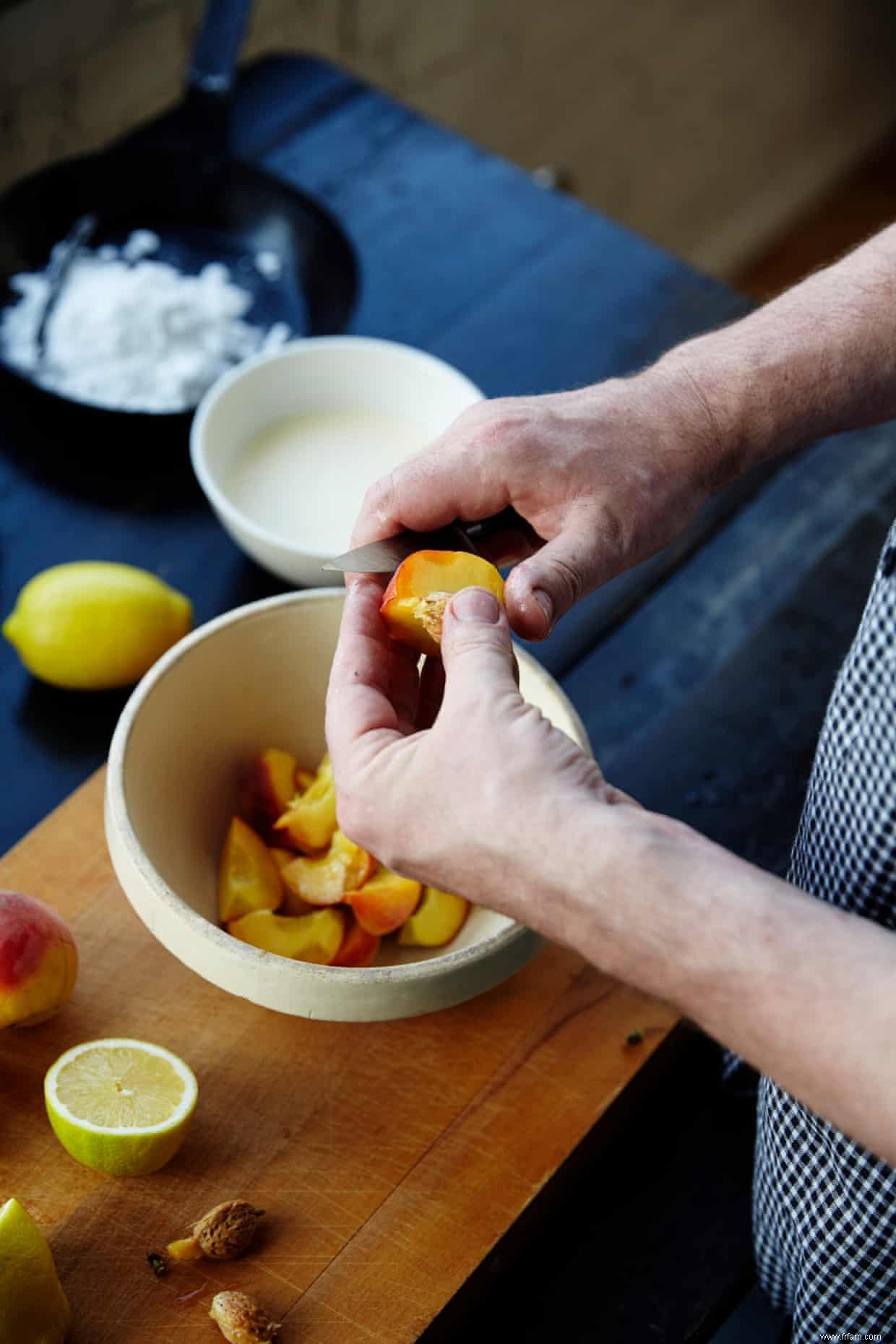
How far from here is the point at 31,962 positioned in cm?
85

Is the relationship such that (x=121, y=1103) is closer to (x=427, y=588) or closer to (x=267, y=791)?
(x=267, y=791)

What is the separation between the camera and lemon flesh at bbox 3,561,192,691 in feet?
3.60

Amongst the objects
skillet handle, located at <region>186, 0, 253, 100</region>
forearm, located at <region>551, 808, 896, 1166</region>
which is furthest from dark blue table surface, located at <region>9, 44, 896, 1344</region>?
forearm, located at <region>551, 808, 896, 1166</region>

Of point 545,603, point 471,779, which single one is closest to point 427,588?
point 545,603

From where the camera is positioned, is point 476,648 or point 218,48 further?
point 218,48

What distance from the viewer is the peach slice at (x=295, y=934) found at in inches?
36.2

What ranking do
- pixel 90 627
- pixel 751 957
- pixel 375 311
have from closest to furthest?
pixel 751 957 < pixel 90 627 < pixel 375 311

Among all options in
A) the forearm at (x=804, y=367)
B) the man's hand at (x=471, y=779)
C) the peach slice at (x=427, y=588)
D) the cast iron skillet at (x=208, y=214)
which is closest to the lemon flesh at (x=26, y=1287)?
the man's hand at (x=471, y=779)

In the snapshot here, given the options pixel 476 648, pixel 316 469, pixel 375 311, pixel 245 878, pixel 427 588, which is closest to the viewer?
pixel 476 648

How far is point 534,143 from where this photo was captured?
3.08 meters

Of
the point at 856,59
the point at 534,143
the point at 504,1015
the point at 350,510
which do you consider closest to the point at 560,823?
the point at 504,1015

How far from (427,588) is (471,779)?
0.21 m

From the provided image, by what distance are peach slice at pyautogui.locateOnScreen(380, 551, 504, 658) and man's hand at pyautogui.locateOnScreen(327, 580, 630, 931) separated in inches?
2.2

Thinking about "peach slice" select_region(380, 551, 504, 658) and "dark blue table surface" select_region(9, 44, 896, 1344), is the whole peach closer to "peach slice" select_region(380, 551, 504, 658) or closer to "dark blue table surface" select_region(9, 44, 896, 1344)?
"dark blue table surface" select_region(9, 44, 896, 1344)
